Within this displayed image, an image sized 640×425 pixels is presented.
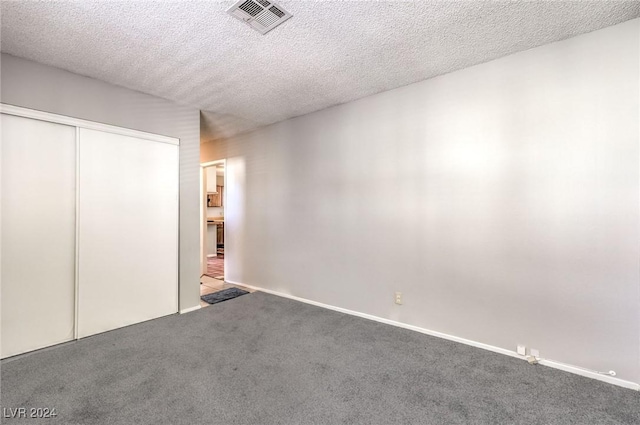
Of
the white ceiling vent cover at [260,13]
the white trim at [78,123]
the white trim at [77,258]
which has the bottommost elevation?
the white trim at [77,258]

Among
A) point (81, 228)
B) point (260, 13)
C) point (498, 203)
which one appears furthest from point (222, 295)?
point (498, 203)

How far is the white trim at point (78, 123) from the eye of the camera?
7.76 feet

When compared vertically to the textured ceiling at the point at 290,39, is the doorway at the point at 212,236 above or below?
below

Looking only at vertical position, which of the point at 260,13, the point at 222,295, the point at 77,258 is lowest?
the point at 222,295

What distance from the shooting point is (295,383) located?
1993 millimetres

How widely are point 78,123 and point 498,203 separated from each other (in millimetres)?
4079

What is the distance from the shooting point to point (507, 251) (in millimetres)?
2404

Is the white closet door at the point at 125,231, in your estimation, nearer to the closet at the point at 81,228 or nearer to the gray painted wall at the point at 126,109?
the closet at the point at 81,228

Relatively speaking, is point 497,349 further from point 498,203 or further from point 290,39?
point 290,39

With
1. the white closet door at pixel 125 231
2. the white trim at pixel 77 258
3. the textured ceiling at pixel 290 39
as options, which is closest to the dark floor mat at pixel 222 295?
the white closet door at pixel 125 231

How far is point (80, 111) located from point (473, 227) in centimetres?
400

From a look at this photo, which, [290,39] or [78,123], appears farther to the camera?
[78,123]

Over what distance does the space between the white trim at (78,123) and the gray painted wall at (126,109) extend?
0.13 feet

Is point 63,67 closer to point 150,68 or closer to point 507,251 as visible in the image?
point 150,68
